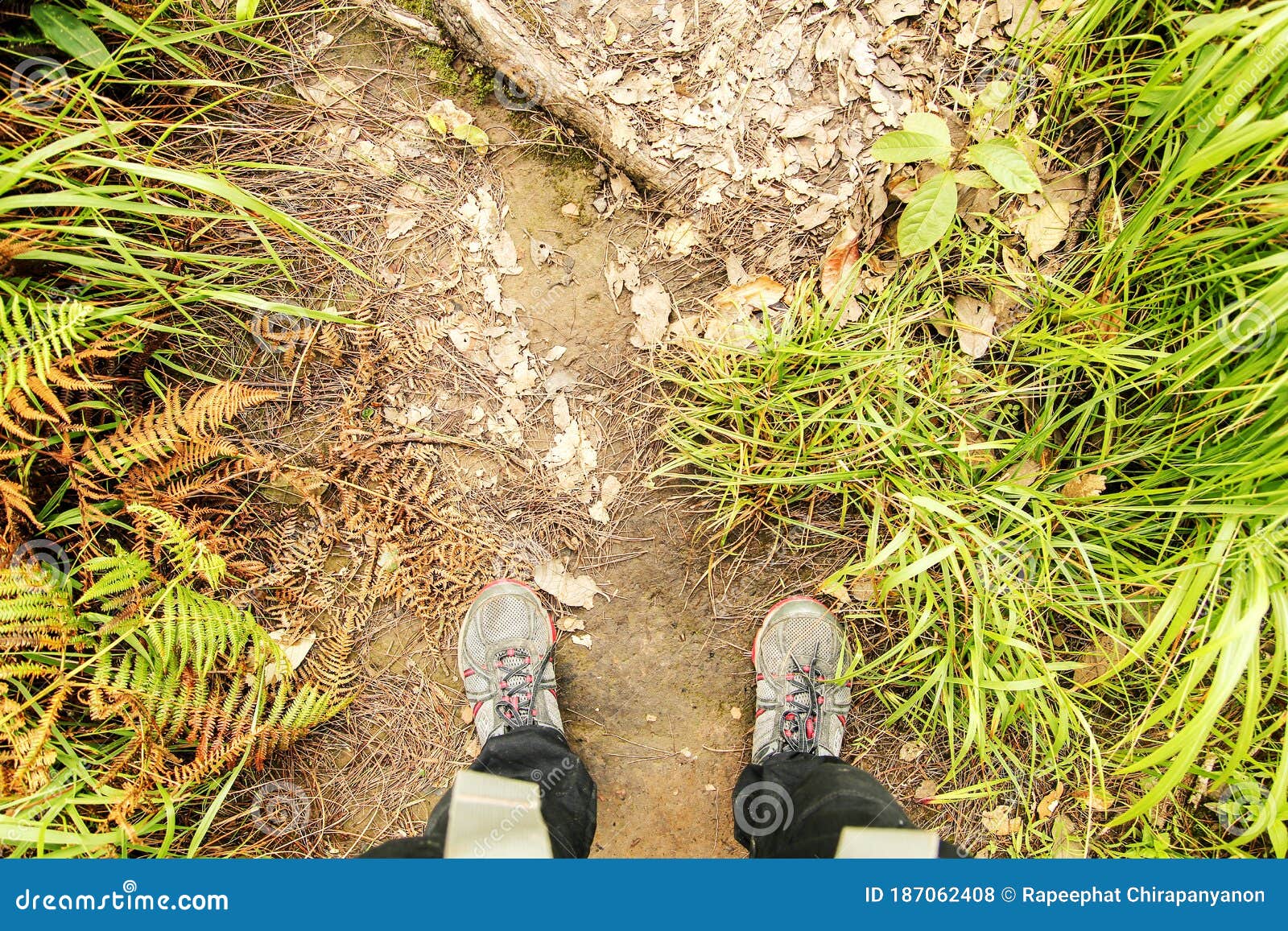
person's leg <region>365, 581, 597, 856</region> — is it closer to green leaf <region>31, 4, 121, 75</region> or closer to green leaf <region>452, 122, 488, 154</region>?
green leaf <region>452, 122, 488, 154</region>

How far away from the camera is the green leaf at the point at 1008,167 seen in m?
2.10

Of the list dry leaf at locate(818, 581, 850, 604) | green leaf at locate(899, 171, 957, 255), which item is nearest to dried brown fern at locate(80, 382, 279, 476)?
dry leaf at locate(818, 581, 850, 604)

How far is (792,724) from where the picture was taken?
8.01ft

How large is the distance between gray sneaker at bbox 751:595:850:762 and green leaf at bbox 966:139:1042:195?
152 centimetres

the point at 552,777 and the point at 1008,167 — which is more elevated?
the point at 1008,167

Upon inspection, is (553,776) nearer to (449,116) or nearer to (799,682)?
(799,682)

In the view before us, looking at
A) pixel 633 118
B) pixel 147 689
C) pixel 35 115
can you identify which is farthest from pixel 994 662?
pixel 35 115

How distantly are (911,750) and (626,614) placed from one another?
1.15 meters

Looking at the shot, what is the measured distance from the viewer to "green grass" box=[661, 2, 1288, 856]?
6.70ft

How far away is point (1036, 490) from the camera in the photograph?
2.32 metres

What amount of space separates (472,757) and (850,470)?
68.1 inches

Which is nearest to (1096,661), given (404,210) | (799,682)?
(799,682)

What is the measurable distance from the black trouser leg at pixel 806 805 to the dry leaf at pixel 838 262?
1.60 meters

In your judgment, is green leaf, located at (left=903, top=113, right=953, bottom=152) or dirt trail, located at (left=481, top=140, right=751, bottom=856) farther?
dirt trail, located at (left=481, top=140, right=751, bottom=856)
